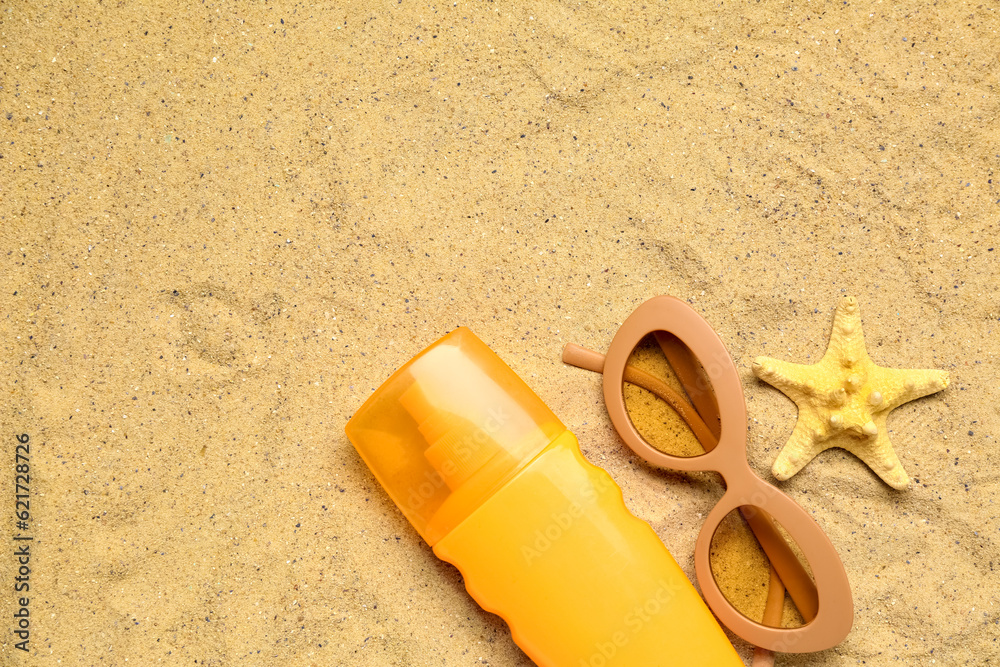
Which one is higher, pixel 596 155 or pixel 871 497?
pixel 596 155

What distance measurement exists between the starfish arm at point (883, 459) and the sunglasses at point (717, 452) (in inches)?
5.4

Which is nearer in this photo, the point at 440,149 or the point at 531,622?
the point at 531,622

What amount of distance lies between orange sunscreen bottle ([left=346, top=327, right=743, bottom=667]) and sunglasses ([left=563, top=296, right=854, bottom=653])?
0.29 feet

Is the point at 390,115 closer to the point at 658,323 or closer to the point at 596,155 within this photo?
the point at 596,155

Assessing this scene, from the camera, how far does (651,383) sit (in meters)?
1.01

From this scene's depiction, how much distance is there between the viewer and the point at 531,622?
2.93 feet

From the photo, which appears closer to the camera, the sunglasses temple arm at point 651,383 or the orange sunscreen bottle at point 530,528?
the orange sunscreen bottle at point 530,528

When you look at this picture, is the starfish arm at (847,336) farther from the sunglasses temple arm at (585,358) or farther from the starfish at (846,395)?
the sunglasses temple arm at (585,358)

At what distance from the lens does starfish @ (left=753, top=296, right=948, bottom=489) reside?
95 centimetres

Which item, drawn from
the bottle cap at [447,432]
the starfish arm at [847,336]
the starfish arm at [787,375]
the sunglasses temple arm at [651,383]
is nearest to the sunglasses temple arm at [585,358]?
the sunglasses temple arm at [651,383]

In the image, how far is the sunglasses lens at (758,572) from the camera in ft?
3.20

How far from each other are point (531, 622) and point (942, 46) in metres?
1.04

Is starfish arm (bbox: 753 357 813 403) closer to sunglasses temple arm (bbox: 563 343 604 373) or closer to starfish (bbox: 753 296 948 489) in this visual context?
starfish (bbox: 753 296 948 489)

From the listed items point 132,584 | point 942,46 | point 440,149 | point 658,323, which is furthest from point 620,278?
point 132,584
